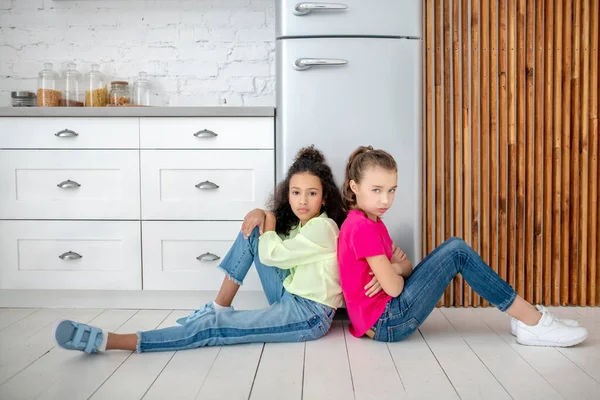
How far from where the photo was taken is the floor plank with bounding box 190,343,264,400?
153 centimetres

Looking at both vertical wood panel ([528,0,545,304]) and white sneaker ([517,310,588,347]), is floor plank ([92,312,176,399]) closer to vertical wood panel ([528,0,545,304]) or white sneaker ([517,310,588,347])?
white sneaker ([517,310,588,347])

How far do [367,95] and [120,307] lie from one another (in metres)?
1.34

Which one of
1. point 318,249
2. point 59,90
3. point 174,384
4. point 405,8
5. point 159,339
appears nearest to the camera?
point 174,384

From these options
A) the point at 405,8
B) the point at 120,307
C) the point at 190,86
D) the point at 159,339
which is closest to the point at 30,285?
the point at 120,307

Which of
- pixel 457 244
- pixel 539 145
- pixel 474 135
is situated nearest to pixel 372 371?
pixel 457 244

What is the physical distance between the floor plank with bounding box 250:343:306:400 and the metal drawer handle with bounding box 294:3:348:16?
1.24 m

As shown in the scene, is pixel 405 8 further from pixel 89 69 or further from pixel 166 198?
pixel 89 69

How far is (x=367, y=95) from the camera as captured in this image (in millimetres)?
2340

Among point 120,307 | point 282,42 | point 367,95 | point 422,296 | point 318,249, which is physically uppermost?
point 282,42

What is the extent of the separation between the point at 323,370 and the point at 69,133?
4.87 feet

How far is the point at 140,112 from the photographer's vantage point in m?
2.48

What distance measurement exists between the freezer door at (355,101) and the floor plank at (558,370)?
57 cm

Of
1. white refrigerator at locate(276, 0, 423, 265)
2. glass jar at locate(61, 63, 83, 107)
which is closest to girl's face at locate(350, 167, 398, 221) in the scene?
A: white refrigerator at locate(276, 0, 423, 265)

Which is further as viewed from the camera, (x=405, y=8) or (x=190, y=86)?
(x=190, y=86)
